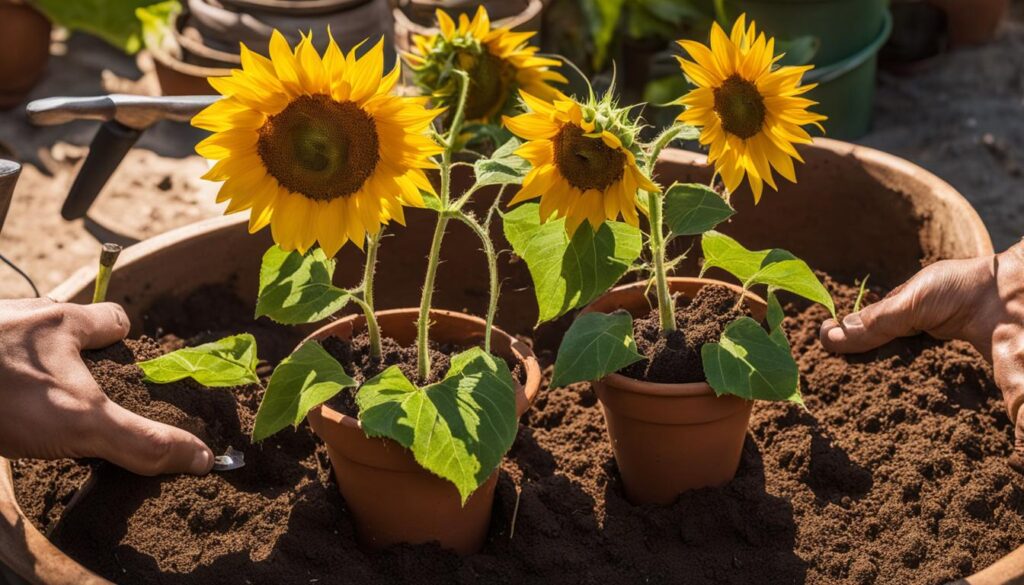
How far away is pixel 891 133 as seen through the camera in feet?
15.1

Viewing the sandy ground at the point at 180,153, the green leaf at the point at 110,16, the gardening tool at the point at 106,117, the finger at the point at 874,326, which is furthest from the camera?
the green leaf at the point at 110,16

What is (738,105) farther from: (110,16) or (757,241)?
(110,16)

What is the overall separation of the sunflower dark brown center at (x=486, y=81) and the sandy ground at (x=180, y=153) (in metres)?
1.84

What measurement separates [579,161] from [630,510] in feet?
2.18

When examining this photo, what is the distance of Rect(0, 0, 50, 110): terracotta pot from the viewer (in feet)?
15.6

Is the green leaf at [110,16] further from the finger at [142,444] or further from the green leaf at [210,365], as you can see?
the finger at [142,444]

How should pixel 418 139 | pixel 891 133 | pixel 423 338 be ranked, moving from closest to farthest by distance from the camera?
pixel 418 139 < pixel 423 338 < pixel 891 133

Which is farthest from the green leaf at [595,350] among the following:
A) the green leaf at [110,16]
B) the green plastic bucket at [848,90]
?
the green leaf at [110,16]

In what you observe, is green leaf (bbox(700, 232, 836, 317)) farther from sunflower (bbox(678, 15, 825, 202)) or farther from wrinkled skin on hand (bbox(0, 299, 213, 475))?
wrinkled skin on hand (bbox(0, 299, 213, 475))

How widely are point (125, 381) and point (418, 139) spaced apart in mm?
668

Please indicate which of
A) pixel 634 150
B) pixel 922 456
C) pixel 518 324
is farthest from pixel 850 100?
pixel 634 150

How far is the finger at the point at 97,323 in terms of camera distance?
6.64 feet

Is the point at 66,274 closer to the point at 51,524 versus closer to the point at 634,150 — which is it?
the point at 51,524

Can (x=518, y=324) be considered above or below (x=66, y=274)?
above
